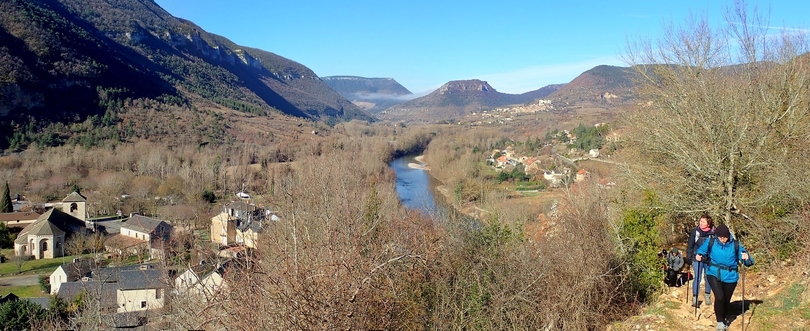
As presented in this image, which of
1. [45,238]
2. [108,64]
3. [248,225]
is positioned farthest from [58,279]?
[108,64]

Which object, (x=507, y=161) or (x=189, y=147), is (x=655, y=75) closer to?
(x=507, y=161)

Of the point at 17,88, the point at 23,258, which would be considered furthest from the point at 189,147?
the point at 23,258

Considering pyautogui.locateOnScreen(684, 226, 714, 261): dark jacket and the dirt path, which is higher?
pyautogui.locateOnScreen(684, 226, 714, 261): dark jacket

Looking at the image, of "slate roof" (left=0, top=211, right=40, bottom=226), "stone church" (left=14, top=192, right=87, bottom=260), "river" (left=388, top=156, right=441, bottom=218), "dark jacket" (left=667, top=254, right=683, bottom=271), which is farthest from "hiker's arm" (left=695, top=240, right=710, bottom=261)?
"slate roof" (left=0, top=211, right=40, bottom=226)

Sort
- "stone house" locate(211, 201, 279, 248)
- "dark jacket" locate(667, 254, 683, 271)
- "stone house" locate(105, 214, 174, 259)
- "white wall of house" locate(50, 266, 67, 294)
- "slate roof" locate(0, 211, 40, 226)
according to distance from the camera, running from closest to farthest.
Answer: "stone house" locate(211, 201, 279, 248)
"dark jacket" locate(667, 254, 683, 271)
"white wall of house" locate(50, 266, 67, 294)
"stone house" locate(105, 214, 174, 259)
"slate roof" locate(0, 211, 40, 226)

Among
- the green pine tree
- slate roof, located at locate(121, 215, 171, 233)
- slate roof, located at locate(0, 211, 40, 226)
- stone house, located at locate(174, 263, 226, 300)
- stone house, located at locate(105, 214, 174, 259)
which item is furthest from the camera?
the green pine tree

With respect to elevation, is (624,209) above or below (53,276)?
above

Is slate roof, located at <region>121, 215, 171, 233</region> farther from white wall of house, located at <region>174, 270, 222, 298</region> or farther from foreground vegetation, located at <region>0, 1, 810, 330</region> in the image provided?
white wall of house, located at <region>174, 270, 222, 298</region>
